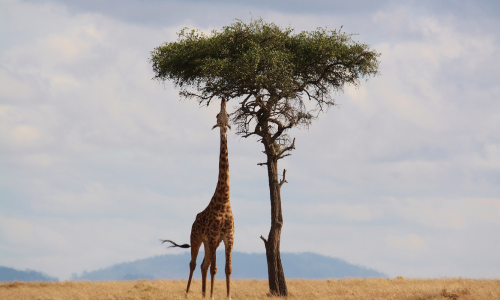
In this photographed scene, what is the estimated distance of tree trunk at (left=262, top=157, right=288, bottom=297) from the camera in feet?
72.3

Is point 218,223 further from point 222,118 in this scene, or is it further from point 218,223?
point 222,118

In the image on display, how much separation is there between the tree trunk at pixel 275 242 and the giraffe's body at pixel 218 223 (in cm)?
430

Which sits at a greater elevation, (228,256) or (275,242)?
(275,242)

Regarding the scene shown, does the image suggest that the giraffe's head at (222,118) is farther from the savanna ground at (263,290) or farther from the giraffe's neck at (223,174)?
the savanna ground at (263,290)

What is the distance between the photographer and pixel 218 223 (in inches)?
697

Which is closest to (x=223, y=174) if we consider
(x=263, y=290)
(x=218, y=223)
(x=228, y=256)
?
(x=218, y=223)

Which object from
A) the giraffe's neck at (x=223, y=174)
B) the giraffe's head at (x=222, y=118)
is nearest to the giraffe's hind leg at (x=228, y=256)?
the giraffe's neck at (x=223, y=174)

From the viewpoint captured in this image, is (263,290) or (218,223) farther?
(263,290)

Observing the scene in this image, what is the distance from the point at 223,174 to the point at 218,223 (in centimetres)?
202

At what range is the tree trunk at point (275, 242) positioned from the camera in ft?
72.3

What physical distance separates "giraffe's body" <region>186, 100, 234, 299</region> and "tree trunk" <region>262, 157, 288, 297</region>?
14.1 feet

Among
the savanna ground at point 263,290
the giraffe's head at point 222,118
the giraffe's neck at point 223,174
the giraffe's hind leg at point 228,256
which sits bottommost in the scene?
the savanna ground at point 263,290

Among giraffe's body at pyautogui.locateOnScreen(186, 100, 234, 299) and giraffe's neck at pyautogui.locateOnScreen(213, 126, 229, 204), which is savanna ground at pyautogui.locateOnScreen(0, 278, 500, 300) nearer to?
giraffe's body at pyautogui.locateOnScreen(186, 100, 234, 299)

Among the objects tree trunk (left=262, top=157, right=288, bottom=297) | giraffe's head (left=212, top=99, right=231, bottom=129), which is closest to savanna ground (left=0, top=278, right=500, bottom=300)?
tree trunk (left=262, top=157, right=288, bottom=297)
